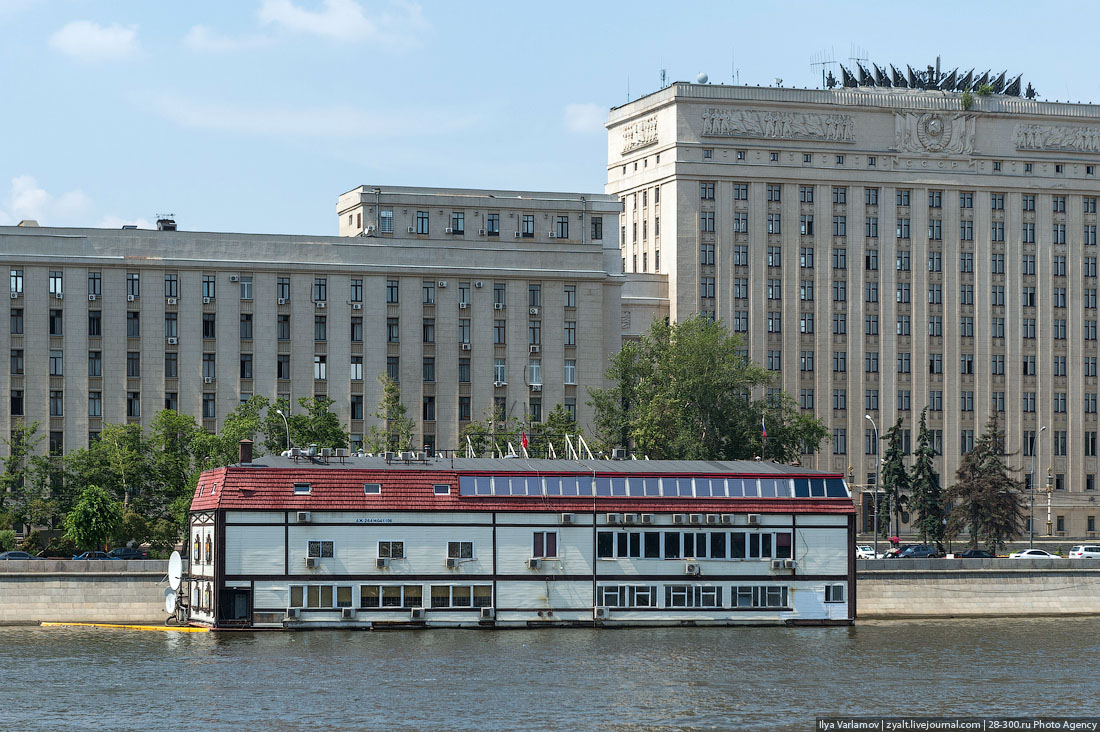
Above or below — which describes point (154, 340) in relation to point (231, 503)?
above

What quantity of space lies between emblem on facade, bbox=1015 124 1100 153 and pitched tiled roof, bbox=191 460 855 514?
301ft

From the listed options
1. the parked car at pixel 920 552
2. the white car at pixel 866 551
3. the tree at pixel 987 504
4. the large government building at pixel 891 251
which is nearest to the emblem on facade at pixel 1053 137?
the large government building at pixel 891 251

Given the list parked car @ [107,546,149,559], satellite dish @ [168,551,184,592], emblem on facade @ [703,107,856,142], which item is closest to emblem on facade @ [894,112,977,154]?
emblem on facade @ [703,107,856,142]

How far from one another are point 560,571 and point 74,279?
193 feet

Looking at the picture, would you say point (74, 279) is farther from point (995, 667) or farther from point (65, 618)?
point (995, 667)

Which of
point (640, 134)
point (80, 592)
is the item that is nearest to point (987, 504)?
point (640, 134)

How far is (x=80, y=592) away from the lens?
94.0 meters

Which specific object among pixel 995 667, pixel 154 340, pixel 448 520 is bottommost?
pixel 995 667

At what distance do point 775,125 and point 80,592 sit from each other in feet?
307

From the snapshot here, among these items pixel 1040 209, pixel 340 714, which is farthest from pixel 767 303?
pixel 340 714

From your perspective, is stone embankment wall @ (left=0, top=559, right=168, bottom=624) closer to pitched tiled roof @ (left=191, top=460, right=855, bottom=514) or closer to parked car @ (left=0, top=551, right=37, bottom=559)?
pitched tiled roof @ (left=191, top=460, right=855, bottom=514)

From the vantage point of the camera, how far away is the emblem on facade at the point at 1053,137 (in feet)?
571

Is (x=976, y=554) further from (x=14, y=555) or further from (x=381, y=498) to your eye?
(x=14, y=555)

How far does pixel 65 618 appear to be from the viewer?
93312 millimetres
